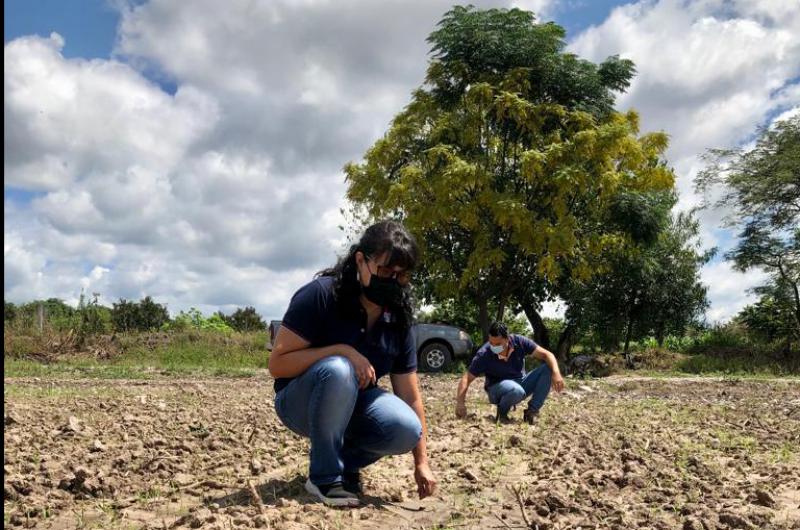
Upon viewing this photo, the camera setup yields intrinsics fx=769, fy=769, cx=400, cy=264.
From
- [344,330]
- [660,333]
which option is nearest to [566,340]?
[660,333]

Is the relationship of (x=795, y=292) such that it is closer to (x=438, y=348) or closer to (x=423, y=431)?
(x=438, y=348)

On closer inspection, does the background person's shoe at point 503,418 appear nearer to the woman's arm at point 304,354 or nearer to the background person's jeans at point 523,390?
the background person's jeans at point 523,390

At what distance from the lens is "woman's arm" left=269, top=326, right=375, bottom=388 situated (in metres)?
3.54

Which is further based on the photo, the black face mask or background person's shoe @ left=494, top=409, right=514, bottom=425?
background person's shoe @ left=494, top=409, right=514, bottom=425

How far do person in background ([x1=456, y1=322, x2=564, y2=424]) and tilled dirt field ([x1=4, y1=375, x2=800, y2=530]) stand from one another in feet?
0.70

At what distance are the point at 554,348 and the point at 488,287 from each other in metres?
6.56

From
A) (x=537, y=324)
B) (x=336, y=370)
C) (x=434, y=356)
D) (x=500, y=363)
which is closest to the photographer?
(x=336, y=370)

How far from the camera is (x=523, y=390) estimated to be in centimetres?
683

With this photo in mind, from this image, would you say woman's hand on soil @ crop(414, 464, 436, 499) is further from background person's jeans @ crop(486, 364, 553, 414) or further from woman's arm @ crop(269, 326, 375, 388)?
background person's jeans @ crop(486, 364, 553, 414)

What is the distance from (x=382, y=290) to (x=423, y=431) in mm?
765

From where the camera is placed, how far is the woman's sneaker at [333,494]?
354 centimetres

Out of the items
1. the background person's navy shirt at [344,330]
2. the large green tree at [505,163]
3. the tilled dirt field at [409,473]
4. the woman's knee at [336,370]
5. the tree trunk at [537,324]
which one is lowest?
the tilled dirt field at [409,473]

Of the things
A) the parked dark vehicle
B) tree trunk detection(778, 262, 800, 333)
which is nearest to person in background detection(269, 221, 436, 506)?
the parked dark vehicle

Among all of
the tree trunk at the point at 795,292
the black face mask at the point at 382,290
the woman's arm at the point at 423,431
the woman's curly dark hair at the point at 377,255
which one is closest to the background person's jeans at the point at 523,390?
the woman's arm at the point at 423,431
